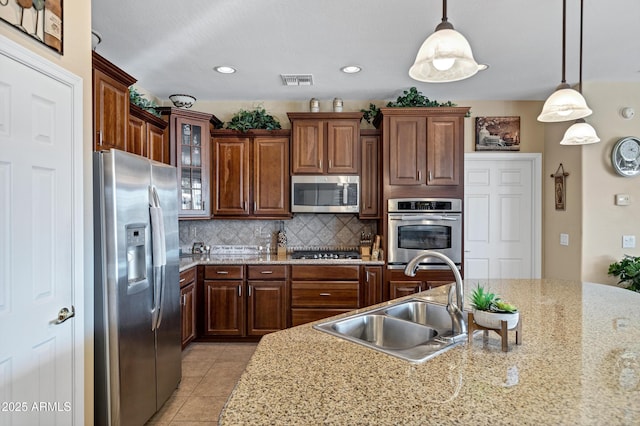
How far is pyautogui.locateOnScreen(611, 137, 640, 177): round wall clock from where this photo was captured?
358 cm

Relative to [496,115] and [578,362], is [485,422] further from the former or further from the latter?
[496,115]

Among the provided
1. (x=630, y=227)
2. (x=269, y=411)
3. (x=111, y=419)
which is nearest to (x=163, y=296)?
(x=111, y=419)

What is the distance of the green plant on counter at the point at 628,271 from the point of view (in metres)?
3.30

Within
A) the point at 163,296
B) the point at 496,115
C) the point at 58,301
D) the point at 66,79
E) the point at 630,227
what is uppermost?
the point at 496,115

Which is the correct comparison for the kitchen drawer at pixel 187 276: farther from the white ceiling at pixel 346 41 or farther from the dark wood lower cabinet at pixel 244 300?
the white ceiling at pixel 346 41

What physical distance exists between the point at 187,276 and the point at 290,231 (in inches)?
52.1

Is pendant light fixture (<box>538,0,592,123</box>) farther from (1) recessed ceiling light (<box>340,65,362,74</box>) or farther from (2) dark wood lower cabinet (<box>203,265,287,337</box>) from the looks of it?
(2) dark wood lower cabinet (<box>203,265,287,337</box>)

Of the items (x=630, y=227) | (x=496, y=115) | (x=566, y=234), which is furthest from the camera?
(x=496, y=115)

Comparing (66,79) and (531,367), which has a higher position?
(66,79)

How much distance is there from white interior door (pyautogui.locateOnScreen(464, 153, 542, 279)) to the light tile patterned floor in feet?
9.20

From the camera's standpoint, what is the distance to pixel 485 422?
0.89m

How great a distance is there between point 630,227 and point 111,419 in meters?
4.68

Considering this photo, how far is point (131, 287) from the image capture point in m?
2.11

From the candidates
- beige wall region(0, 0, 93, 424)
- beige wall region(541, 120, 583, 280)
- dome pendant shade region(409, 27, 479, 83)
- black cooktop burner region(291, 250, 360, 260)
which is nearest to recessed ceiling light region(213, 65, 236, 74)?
beige wall region(0, 0, 93, 424)
